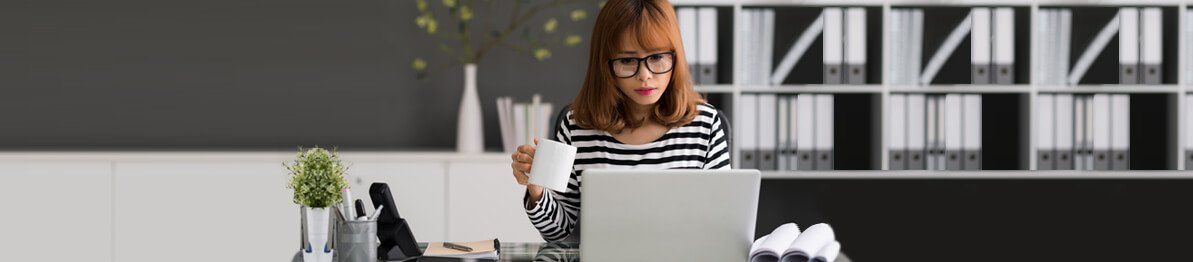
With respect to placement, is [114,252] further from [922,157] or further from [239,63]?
[922,157]

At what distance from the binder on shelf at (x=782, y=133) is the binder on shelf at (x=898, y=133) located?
0.29 m

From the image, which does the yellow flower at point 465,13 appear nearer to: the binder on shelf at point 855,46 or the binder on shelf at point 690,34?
the binder on shelf at point 690,34

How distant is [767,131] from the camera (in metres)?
2.99

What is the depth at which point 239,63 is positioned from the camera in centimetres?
331

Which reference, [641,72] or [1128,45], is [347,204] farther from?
[1128,45]

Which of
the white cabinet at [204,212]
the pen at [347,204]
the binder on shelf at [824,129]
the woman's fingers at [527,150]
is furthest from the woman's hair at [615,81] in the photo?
the white cabinet at [204,212]

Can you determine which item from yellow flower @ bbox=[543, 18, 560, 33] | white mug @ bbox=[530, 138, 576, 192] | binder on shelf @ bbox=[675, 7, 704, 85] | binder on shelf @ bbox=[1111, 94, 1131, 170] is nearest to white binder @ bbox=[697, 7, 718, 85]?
binder on shelf @ bbox=[675, 7, 704, 85]

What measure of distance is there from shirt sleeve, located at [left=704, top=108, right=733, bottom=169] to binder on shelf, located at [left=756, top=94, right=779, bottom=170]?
3.25ft

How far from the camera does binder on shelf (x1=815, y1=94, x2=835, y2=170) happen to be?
299 cm

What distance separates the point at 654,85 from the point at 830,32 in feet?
4.43

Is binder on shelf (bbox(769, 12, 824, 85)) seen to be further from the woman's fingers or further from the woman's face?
the woman's fingers

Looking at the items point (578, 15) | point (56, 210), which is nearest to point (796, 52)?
point (578, 15)

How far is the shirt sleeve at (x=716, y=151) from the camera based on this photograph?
1979mm

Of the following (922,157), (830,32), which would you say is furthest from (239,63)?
(922,157)
